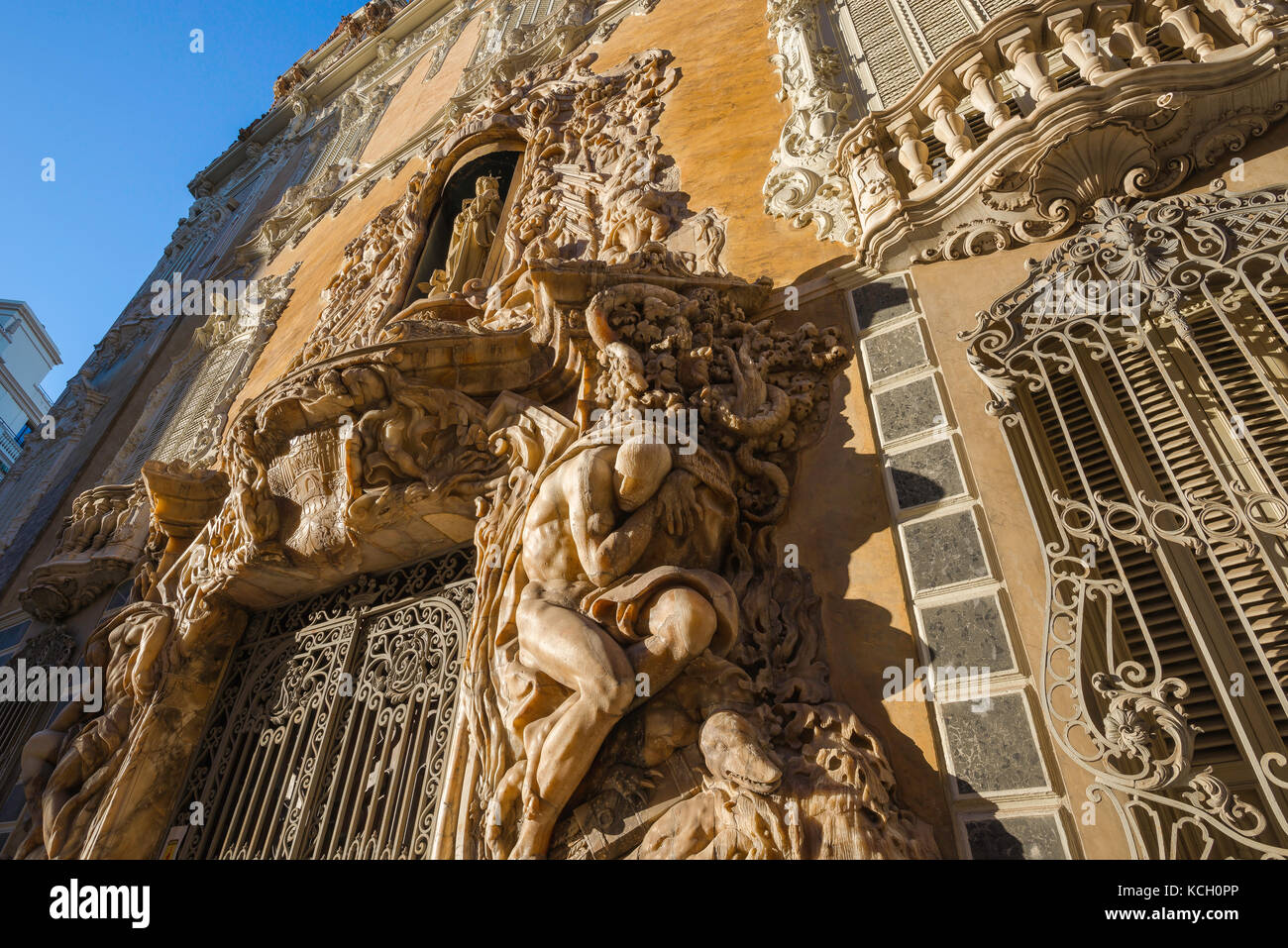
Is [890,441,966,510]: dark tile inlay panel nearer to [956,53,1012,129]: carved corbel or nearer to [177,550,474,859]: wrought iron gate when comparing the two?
[956,53,1012,129]: carved corbel

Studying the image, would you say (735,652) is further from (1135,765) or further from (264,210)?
(264,210)

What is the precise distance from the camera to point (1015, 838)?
2.39 meters

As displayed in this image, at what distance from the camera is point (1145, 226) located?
3.37 m

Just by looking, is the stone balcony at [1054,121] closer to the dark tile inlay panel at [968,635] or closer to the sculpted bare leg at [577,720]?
the dark tile inlay panel at [968,635]

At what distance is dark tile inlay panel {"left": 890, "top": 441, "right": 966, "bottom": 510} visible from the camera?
326cm

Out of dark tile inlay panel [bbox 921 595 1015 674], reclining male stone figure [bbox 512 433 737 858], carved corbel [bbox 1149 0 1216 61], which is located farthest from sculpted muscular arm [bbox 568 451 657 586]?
carved corbel [bbox 1149 0 1216 61]

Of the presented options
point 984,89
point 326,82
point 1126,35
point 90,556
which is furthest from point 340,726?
point 326,82

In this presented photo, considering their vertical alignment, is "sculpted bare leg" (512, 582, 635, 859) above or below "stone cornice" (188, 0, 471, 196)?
below

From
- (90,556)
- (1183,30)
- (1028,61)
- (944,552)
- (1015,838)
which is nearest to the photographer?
(1015,838)

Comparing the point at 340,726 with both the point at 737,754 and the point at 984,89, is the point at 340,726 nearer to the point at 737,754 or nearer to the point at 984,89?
the point at 737,754

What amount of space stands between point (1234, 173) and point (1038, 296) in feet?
3.66

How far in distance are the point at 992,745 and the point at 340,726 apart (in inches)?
151

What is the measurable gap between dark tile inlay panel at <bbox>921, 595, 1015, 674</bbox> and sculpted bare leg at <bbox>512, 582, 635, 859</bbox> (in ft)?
3.93
